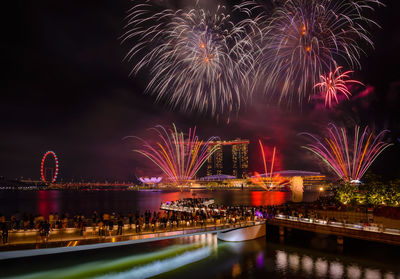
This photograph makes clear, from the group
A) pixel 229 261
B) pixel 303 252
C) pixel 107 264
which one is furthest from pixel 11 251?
pixel 303 252

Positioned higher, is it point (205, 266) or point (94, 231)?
point (94, 231)

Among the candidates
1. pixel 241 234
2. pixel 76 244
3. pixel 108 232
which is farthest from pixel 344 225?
pixel 76 244

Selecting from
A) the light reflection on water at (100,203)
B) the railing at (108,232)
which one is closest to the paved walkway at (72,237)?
the railing at (108,232)

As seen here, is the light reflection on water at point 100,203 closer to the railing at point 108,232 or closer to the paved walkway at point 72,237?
the railing at point 108,232

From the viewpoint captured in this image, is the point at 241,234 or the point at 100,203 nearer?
the point at 241,234

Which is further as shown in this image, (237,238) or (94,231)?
(237,238)

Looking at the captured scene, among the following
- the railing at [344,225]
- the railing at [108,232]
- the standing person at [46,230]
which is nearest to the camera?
the standing person at [46,230]

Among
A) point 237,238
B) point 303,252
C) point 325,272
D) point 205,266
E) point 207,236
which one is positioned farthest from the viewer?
A: point 207,236

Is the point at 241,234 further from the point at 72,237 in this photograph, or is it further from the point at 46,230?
the point at 46,230

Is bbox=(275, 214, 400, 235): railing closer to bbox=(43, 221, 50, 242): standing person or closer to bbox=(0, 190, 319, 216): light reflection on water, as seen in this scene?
bbox=(43, 221, 50, 242): standing person

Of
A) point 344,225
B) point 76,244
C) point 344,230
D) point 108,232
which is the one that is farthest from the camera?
point 344,225

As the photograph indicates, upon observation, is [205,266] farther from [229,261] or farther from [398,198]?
[398,198]
